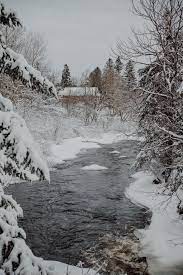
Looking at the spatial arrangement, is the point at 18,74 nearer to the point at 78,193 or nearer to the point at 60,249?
the point at 60,249

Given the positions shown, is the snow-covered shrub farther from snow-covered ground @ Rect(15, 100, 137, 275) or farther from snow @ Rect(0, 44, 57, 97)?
snow-covered ground @ Rect(15, 100, 137, 275)

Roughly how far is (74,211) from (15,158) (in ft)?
29.7

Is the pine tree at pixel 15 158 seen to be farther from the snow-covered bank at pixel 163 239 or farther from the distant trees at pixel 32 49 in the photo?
the distant trees at pixel 32 49

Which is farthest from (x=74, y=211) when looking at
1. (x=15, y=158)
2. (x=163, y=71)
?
(x=15, y=158)

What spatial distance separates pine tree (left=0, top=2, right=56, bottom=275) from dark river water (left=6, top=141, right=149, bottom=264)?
5.20 m

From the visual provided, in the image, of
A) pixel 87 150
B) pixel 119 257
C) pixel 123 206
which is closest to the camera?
pixel 119 257

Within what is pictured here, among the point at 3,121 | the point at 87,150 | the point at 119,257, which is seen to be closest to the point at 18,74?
the point at 3,121

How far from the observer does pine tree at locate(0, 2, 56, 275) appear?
3.13m

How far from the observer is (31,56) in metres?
38.0

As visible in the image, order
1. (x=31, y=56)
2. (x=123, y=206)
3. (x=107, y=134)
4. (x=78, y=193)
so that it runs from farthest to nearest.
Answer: (x=107, y=134) < (x=31, y=56) < (x=78, y=193) < (x=123, y=206)

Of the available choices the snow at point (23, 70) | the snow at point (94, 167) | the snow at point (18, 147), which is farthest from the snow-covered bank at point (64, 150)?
the snow at point (18, 147)

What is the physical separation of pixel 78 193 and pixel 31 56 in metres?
27.9

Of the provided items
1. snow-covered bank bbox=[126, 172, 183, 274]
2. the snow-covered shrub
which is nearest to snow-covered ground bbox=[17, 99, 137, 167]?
snow-covered bank bbox=[126, 172, 183, 274]

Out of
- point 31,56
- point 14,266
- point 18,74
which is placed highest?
point 31,56
